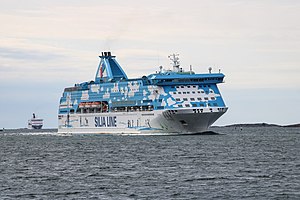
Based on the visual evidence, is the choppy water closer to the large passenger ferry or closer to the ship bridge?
the large passenger ferry

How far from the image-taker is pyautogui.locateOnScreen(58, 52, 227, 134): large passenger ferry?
338 ft

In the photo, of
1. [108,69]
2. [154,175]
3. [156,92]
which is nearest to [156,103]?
[156,92]

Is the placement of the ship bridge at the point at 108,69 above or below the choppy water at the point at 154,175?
above

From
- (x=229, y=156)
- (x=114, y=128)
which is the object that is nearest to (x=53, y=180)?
(x=229, y=156)

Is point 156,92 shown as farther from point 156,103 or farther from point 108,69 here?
point 108,69

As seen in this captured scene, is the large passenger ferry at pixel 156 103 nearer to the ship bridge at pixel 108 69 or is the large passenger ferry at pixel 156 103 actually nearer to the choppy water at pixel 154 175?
the ship bridge at pixel 108 69

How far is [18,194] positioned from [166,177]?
1090 cm

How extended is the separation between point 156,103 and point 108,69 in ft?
84.5

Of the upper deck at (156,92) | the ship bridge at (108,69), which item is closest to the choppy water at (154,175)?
the upper deck at (156,92)

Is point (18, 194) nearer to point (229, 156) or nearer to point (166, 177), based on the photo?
point (166, 177)

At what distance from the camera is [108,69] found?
5089 inches

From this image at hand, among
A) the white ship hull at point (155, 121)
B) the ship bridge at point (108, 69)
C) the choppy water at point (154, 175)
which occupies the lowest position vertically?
the choppy water at point (154, 175)

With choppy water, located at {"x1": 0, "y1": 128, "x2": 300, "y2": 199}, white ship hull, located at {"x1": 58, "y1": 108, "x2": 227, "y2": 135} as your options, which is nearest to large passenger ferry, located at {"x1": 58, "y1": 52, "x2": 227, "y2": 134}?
white ship hull, located at {"x1": 58, "y1": 108, "x2": 227, "y2": 135}

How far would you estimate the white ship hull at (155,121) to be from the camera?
101500mm
